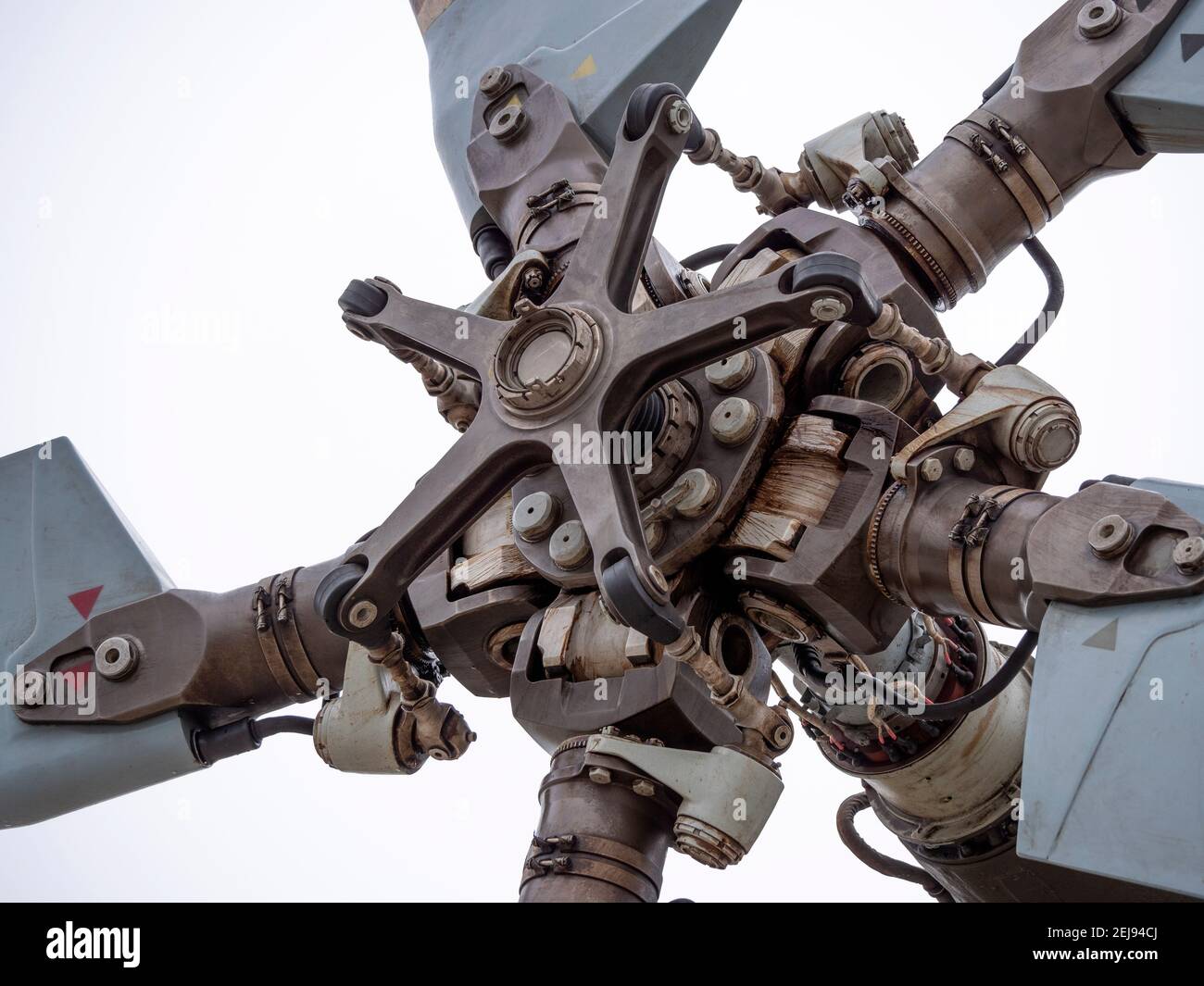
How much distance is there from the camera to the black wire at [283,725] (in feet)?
12.7

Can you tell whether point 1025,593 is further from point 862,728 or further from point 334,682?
point 334,682

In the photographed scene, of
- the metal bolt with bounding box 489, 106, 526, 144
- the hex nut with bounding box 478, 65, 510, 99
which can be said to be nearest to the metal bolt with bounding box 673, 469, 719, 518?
the metal bolt with bounding box 489, 106, 526, 144

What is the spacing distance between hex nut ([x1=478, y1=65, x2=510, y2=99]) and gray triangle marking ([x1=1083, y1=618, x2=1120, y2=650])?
2340 mm

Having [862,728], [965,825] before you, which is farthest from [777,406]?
[965,825]

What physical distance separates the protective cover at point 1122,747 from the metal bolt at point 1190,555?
5cm

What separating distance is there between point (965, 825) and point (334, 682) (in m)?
1.66

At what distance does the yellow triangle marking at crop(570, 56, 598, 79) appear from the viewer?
4223 mm

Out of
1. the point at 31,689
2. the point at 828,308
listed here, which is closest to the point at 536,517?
the point at 828,308

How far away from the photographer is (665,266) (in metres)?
3.82

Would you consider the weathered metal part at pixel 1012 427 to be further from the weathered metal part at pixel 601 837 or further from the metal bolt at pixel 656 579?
the weathered metal part at pixel 601 837

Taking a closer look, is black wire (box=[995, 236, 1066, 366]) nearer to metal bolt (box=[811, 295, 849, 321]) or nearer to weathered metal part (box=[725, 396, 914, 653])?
weathered metal part (box=[725, 396, 914, 653])

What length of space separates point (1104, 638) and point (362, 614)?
142cm

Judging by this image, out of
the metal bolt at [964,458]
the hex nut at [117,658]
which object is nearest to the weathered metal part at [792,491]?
the metal bolt at [964,458]

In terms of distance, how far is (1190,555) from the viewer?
8.52 ft
